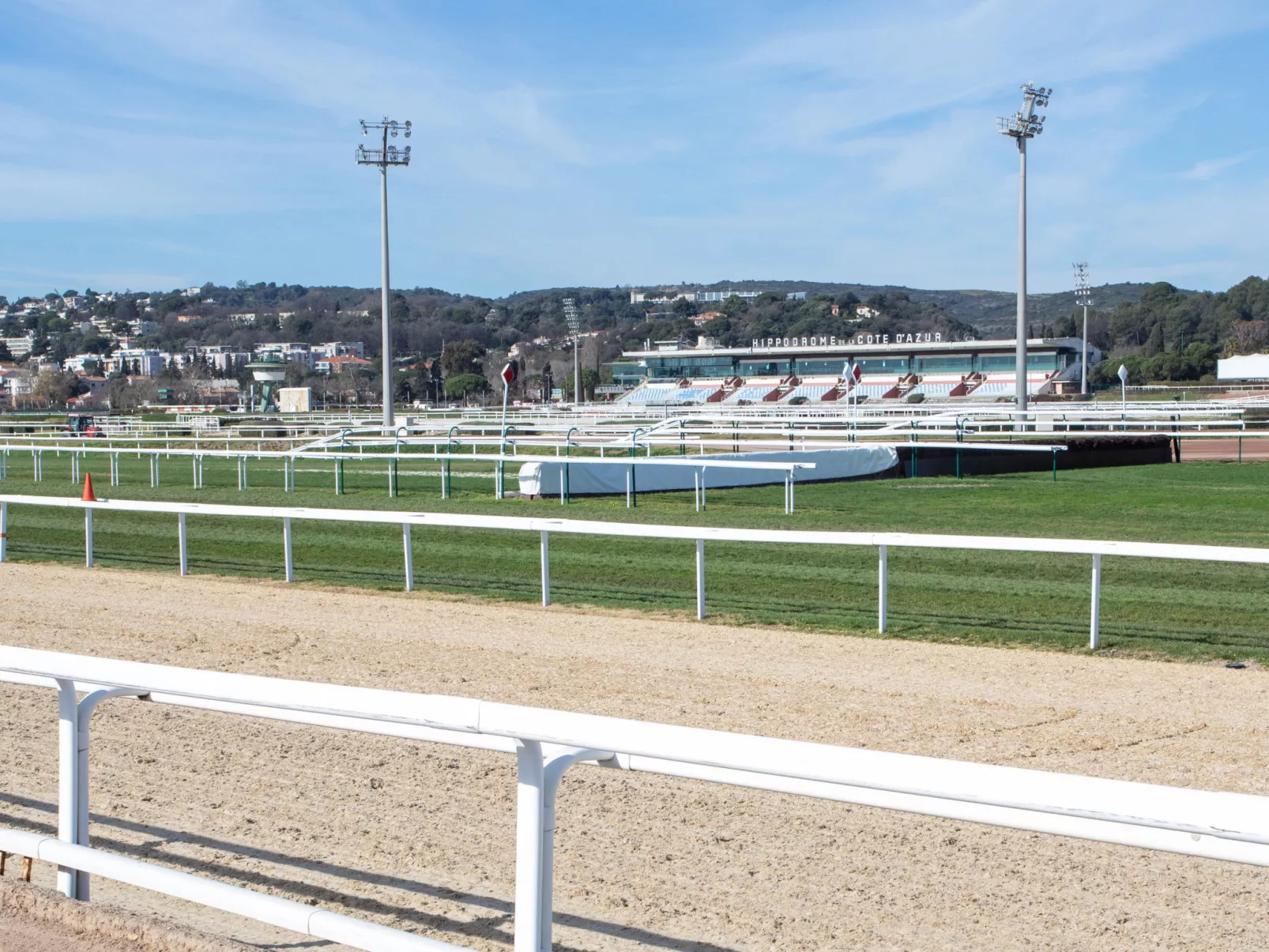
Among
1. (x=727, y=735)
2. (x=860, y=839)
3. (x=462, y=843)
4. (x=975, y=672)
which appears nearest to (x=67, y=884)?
(x=462, y=843)

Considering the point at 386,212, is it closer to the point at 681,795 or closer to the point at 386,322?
the point at 386,322

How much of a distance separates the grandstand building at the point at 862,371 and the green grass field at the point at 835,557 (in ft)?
199

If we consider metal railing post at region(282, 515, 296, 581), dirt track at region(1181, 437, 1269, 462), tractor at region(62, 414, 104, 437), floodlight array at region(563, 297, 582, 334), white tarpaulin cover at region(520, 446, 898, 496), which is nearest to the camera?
metal railing post at region(282, 515, 296, 581)

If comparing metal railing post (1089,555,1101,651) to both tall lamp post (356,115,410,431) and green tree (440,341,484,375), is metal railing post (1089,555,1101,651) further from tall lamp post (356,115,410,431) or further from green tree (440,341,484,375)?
green tree (440,341,484,375)

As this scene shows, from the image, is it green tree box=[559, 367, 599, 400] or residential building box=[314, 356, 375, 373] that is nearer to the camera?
green tree box=[559, 367, 599, 400]

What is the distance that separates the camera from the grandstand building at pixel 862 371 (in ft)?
277

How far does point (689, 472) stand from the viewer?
69.5 feet

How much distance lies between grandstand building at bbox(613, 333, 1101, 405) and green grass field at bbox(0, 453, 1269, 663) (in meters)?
60.7

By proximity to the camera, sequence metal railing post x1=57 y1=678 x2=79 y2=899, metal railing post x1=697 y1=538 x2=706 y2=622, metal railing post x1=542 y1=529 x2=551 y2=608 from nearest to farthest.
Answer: metal railing post x1=57 y1=678 x2=79 y2=899, metal railing post x1=697 y1=538 x2=706 y2=622, metal railing post x1=542 y1=529 x2=551 y2=608

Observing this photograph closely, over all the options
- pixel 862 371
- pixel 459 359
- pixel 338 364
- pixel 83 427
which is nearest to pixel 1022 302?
pixel 83 427

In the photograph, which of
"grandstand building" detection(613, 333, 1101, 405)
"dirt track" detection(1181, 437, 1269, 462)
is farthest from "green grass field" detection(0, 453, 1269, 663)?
"grandstand building" detection(613, 333, 1101, 405)

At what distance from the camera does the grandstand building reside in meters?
84.6

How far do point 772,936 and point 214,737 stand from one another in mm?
3148

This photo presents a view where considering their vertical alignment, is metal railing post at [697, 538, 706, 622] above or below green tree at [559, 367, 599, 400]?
below
